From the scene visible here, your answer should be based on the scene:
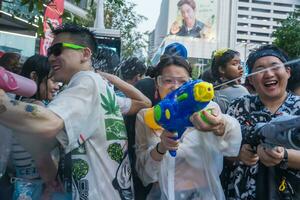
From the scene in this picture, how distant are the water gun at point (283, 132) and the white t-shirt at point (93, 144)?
2.25 ft

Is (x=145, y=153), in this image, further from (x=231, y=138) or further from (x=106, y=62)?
(x=106, y=62)

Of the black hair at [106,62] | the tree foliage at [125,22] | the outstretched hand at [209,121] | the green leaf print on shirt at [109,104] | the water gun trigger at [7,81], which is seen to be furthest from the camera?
the tree foliage at [125,22]

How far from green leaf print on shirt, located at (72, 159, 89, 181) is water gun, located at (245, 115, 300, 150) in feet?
2.65

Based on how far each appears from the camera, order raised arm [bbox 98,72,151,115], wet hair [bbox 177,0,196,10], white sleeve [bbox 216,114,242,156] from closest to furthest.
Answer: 1. white sleeve [bbox 216,114,242,156]
2. raised arm [bbox 98,72,151,115]
3. wet hair [bbox 177,0,196,10]

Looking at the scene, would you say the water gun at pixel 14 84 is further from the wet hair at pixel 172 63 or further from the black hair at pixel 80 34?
the wet hair at pixel 172 63

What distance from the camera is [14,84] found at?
1.64m

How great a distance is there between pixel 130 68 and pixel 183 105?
2435 millimetres

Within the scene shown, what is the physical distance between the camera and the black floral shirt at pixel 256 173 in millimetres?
2133

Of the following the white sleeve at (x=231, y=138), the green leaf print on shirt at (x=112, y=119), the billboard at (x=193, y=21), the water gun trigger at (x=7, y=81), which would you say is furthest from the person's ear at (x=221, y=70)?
the billboard at (x=193, y=21)

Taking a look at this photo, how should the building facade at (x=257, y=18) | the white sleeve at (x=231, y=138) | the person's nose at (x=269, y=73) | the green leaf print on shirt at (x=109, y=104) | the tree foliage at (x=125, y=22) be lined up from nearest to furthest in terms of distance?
the green leaf print on shirt at (x=109, y=104), the white sleeve at (x=231, y=138), the person's nose at (x=269, y=73), the tree foliage at (x=125, y=22), the building facade at (x=257, y=18)

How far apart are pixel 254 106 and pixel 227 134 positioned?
0.40m

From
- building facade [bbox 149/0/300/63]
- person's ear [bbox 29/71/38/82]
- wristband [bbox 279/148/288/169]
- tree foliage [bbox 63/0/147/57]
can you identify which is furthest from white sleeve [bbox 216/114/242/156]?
building facade [bbox 149/0/300/63]

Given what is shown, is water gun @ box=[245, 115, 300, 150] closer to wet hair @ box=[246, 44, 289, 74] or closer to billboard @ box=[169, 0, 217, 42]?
wet hair @ box=[246, 44, 289, 74]

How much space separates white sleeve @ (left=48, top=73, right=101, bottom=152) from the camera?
172 centimetres
